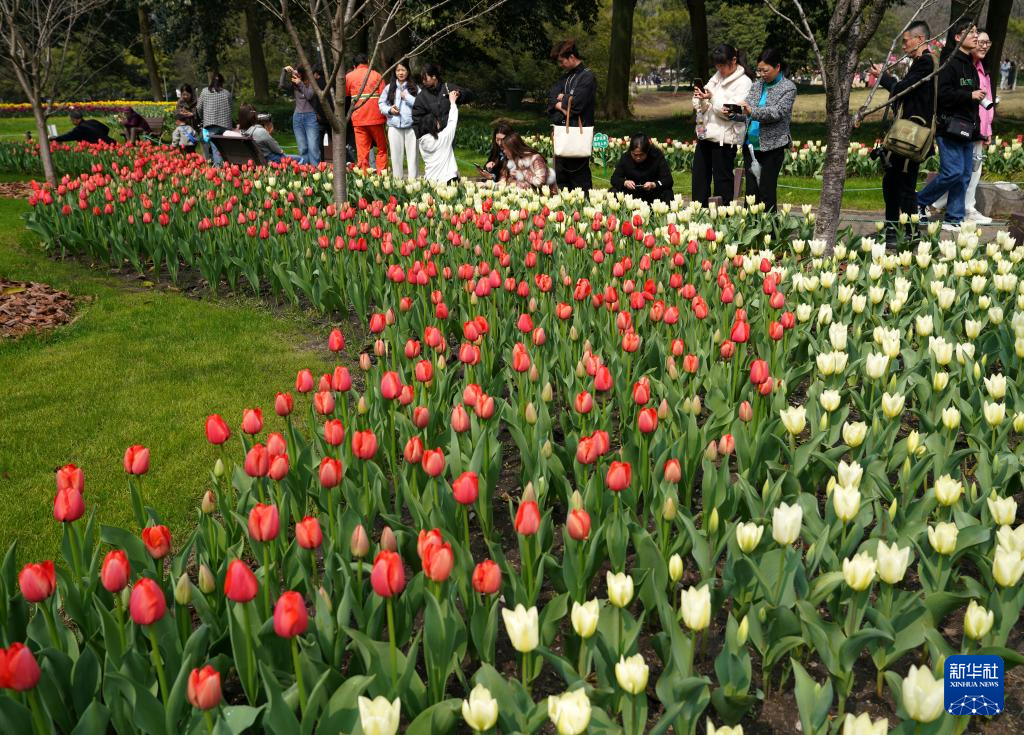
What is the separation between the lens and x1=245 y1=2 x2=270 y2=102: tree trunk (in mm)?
31625

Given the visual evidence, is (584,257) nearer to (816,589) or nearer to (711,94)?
(711,94)

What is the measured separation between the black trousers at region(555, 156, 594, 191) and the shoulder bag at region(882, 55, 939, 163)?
2.93 m

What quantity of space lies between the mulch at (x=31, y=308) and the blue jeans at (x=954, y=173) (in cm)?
760

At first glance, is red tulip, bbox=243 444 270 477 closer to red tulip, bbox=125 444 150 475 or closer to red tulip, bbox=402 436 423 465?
red tulip, bbox=125 444 150 475

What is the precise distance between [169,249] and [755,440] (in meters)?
5.48

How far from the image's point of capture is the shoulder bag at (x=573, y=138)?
8.93m

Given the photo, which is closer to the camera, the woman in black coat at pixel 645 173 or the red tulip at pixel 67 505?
the red tulip at pixel 67 505

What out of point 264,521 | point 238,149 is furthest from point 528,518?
point 238,149

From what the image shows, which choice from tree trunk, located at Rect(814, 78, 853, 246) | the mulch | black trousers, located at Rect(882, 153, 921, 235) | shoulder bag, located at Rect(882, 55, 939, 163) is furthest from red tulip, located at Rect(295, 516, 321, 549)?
shoulder bag, located at Rect(882, 55, 939, 163)

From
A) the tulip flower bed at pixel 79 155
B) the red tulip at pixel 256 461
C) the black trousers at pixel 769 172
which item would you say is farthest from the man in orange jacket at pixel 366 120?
the red tulip at pixel 256 461

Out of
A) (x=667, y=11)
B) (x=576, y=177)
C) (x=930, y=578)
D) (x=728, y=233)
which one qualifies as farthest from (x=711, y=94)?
(x=667, y=11)

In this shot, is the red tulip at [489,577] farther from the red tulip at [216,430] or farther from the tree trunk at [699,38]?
the tree trunk at [699,38]

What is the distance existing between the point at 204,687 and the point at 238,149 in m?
11.0

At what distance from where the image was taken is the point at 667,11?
71.1m
